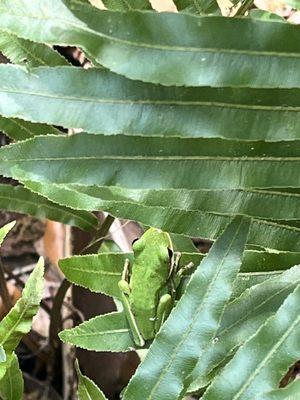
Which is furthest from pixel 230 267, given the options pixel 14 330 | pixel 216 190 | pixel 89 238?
pixel 89 238

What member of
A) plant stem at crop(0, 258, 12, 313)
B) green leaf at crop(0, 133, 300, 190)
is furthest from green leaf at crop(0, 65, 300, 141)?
plant stem at crop(0, 258, 12, 313)

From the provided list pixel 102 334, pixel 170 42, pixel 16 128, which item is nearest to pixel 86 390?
pixel 102 334

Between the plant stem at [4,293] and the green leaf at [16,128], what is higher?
the green leaf at [16,128]

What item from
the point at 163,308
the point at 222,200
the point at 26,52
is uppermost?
the point at 26,52

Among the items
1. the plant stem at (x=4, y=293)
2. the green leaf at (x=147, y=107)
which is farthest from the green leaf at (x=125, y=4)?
the plant stem at (x=4, y=293)

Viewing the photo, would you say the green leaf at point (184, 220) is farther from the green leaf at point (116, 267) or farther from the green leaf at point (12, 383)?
the green leaf at point (12, 383)

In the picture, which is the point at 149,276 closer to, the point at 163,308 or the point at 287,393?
the point at 163,308
